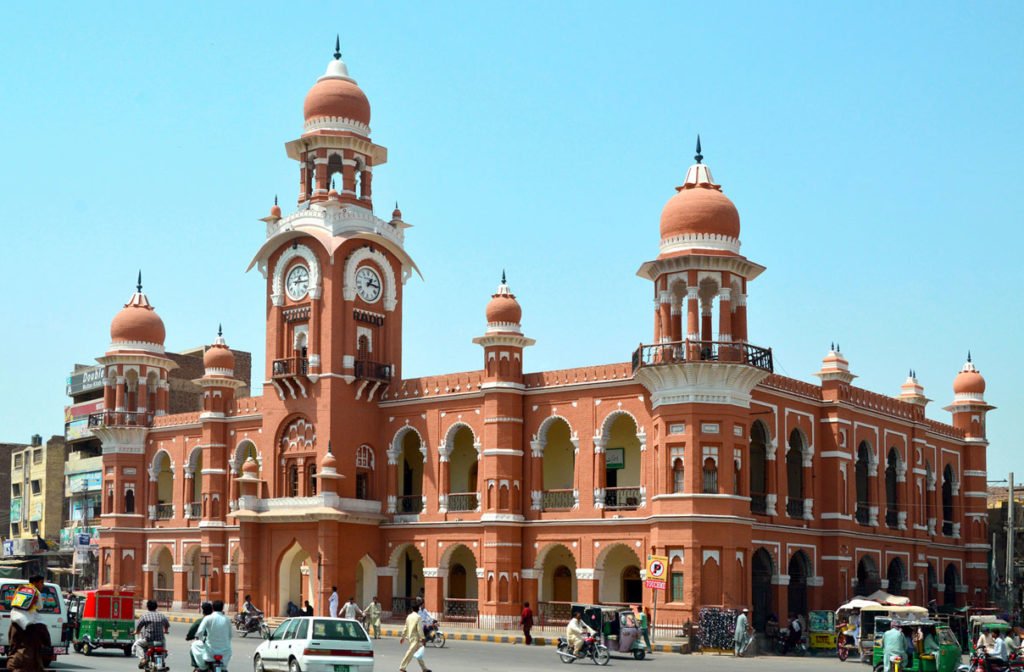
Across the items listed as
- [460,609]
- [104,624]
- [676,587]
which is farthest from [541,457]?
[104,624]

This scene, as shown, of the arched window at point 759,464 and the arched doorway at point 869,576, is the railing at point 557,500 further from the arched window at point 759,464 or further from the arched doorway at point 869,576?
the arched doorway at point 869,576

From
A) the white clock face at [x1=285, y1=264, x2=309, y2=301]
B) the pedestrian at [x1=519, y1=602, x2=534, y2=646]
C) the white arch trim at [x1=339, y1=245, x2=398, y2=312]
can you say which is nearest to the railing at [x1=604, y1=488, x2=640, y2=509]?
the pedestrian at [x1=519, y1=602, x2=534, y2=646]

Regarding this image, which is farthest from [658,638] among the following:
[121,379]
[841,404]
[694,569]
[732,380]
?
[121,379]

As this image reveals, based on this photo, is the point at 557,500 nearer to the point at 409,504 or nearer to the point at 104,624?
the point at 409,504

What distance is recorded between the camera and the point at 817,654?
1619 inches

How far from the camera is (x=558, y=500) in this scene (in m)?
45.6

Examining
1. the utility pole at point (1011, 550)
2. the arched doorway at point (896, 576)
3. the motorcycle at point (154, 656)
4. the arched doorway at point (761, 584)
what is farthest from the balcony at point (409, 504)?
the motorcycle at point (154, 656)

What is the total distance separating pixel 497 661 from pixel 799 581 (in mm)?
16624

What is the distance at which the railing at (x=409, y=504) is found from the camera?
49562mm

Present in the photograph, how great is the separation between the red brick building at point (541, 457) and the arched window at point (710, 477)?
7 cm

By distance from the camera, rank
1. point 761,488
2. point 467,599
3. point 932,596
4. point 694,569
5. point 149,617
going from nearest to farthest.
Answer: point 149,617
point 694,569
point 761,488
point 467,599
point 932,596

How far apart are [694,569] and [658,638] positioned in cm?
225

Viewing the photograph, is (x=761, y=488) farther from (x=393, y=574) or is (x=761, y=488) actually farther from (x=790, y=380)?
(x=393, y=574)

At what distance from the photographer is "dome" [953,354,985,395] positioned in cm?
5678
